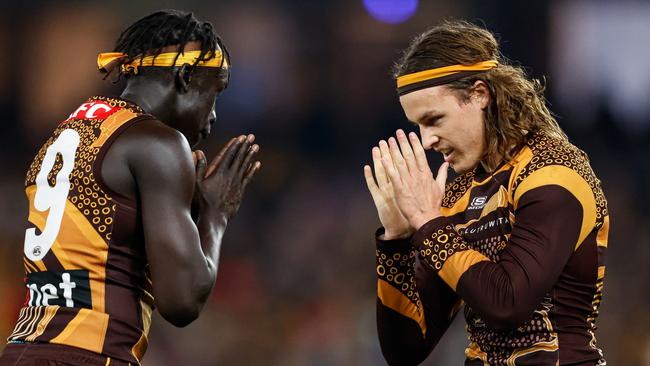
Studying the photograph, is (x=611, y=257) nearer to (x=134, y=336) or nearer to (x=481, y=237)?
(x=481, y=237)

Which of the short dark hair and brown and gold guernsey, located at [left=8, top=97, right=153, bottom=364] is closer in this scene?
brown and gold guernsey, located at [left=8, top=97, right=153, bottom=364]

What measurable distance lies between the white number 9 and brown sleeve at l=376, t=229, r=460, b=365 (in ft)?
4.22

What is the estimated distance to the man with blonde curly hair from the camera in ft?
10.8

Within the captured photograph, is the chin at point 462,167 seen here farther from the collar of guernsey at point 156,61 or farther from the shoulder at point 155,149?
the shoulder at point 155,149

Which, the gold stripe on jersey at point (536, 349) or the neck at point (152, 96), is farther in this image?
the neck at point (152, 96)

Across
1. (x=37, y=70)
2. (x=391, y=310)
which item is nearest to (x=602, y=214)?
(x=391, y=310)

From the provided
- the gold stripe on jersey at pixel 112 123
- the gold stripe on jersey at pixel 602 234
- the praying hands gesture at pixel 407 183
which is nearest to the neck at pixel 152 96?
Answer: the gold stripe on jersey at pixel 112 123

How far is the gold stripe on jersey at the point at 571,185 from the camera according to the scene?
131 inches

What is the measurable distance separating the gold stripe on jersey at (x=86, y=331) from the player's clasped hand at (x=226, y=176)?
66 cm

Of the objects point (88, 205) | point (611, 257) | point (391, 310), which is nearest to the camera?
point (88, 205)

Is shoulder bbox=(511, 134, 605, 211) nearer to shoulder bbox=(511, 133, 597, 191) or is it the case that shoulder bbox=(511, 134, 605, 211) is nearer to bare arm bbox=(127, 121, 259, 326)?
shoulder bbox=(511, 133, 597, 191)

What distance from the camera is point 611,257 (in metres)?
9.66

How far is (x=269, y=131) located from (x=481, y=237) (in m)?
8.05

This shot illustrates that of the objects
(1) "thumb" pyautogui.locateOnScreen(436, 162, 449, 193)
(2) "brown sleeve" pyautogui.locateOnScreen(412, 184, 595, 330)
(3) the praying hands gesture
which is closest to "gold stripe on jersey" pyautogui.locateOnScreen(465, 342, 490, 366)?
(2) "brown sleeve" pyautogui.locateOnScreen(412, 184, 595, 330)
